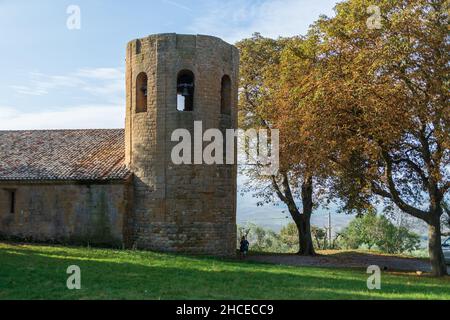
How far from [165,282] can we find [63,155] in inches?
621

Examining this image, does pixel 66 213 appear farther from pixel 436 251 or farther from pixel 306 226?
pixel 436 251

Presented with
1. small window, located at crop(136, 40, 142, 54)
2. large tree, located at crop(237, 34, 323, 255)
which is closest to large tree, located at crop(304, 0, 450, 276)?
large tree, located at crop(237, 34, 323, 255)

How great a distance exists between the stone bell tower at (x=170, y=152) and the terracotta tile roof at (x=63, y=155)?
5.52 ft

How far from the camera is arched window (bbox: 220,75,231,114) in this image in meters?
25.8

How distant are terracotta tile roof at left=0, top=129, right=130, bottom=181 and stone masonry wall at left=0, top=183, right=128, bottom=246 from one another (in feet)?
1.72

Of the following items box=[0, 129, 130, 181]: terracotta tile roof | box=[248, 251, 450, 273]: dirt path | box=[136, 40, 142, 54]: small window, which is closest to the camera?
box=[248, 251, 450, 273]: dirt path

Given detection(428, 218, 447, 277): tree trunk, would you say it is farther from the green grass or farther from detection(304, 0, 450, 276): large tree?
the green grass

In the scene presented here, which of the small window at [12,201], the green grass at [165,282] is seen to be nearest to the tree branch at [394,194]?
the green grass at [165,282]

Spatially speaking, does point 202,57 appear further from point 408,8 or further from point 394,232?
point 394,232

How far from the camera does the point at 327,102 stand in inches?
751

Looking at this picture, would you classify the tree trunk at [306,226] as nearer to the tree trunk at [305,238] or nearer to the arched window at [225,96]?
the tree trunk at [305,238]

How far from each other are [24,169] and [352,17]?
56.7 ft

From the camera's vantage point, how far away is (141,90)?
2530cm
